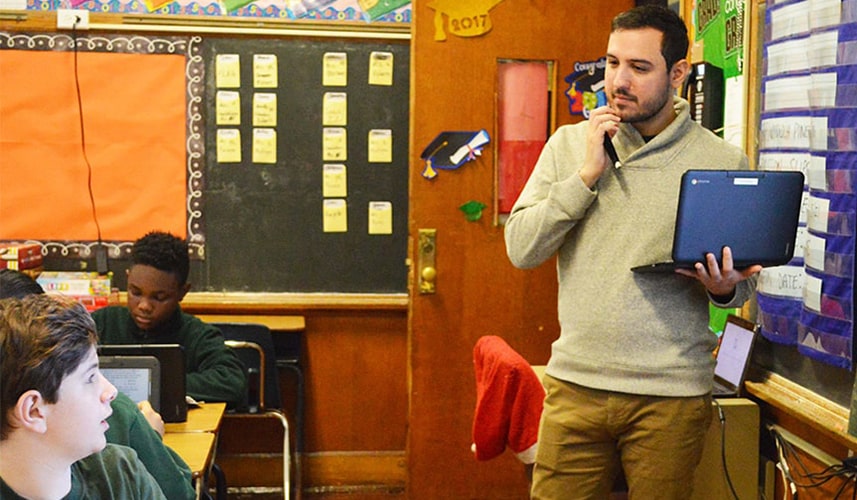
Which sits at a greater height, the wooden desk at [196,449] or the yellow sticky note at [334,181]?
the yellow sticky note at [334,181]

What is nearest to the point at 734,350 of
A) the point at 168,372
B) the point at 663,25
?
the point at 663,25

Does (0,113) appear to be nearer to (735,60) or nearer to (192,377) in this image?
(192,377)

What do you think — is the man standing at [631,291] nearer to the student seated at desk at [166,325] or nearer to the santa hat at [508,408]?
the santa hat at [508,408]

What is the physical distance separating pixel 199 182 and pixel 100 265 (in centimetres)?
52

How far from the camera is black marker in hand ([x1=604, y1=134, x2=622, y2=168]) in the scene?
7.04ft

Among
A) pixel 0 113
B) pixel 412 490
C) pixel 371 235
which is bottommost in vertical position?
pixel 412 490

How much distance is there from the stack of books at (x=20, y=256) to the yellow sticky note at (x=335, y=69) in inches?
53.1

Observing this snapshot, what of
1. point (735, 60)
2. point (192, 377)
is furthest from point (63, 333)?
point (735, 60)

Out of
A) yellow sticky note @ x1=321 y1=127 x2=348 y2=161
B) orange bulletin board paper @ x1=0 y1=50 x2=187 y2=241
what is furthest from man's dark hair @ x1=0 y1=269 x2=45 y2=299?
yellow sticky note @ x1=321 y1=127 x2=348 y2=161

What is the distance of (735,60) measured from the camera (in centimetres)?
294

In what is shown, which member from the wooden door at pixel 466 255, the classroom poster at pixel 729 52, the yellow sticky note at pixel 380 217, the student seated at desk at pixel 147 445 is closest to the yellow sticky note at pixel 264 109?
the yellow sticky note at pixel 380 217

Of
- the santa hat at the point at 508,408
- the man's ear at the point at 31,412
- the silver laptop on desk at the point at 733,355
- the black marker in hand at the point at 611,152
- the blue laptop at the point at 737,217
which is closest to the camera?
the man's ear at the point at 31,412

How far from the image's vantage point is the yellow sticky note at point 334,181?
4281 mm

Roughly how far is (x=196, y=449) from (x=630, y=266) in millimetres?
1176
